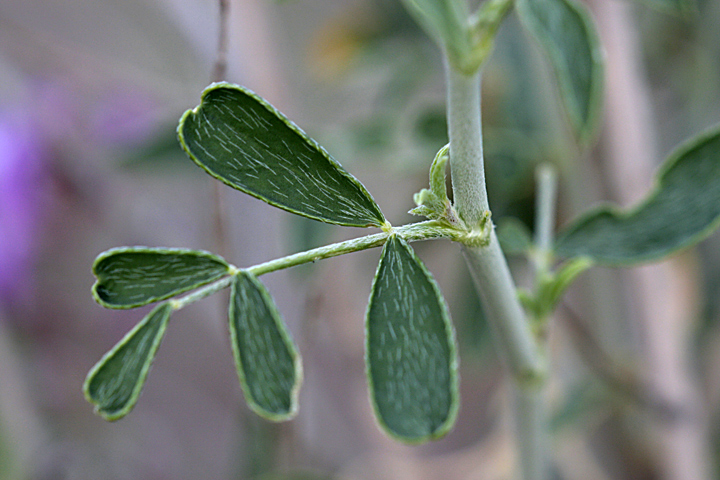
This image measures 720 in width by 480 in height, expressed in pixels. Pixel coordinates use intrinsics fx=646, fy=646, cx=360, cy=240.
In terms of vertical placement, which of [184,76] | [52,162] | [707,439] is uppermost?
[184,76]

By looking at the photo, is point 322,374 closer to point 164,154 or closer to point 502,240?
point 164,154

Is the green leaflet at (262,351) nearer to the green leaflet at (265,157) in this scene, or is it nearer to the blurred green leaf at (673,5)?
the green leaflet at (265,157)

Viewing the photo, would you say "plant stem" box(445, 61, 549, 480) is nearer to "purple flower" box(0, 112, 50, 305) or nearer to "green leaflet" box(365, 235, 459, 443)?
"green leaflet" box(365, 235, 459, 443)

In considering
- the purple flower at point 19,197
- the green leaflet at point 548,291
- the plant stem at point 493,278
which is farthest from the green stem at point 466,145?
the purple flower at point 19,197

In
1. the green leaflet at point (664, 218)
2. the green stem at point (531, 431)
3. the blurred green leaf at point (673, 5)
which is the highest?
the blurred green leaf at point (673, 5)

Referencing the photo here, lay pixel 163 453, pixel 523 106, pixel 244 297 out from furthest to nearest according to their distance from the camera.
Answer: pixel 163 453 < pixel 523 106 < pixel 244 297

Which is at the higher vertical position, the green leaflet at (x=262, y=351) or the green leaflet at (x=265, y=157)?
the green leaflet at (x=265, y=157)

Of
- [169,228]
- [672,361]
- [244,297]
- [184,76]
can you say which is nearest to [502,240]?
[244,297]
